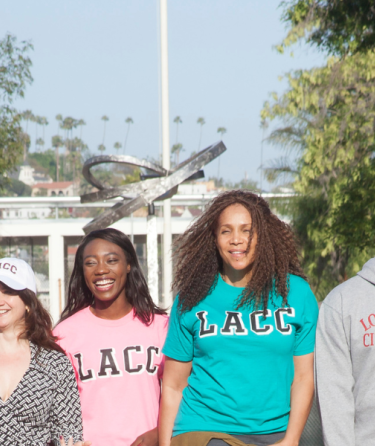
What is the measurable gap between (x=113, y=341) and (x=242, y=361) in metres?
0.92

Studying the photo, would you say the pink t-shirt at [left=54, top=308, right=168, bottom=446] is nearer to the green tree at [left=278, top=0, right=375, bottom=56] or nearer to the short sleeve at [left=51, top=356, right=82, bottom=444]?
the short sleeve at [left=51, top=356, right=82, bottom=444]

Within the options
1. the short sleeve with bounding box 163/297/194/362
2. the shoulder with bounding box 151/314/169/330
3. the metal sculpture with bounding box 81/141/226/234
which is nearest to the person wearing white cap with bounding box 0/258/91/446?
the short sleeve with bounding box 163/297/194/362

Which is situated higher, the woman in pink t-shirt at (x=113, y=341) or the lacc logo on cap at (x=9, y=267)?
the lacc logo on cap at (x=9, y=267)

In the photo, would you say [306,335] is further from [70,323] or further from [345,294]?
[70,323]

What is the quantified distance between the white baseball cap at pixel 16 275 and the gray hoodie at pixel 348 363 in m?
1.45

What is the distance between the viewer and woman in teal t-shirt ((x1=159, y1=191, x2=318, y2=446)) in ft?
9.79

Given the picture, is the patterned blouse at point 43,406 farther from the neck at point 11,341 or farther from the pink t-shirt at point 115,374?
the pink t-shirt at point 115,374

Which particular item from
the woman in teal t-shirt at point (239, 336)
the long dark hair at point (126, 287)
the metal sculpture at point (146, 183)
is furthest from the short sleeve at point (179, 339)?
the metal sculpture at point (146, 183)

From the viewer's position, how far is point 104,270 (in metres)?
3.82

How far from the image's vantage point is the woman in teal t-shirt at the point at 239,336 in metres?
2.98

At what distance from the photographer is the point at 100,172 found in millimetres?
116250

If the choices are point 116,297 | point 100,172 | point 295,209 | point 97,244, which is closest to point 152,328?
point 116,297

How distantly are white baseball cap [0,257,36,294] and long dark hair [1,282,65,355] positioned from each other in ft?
0.16

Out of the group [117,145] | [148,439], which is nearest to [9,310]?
[148,439]
